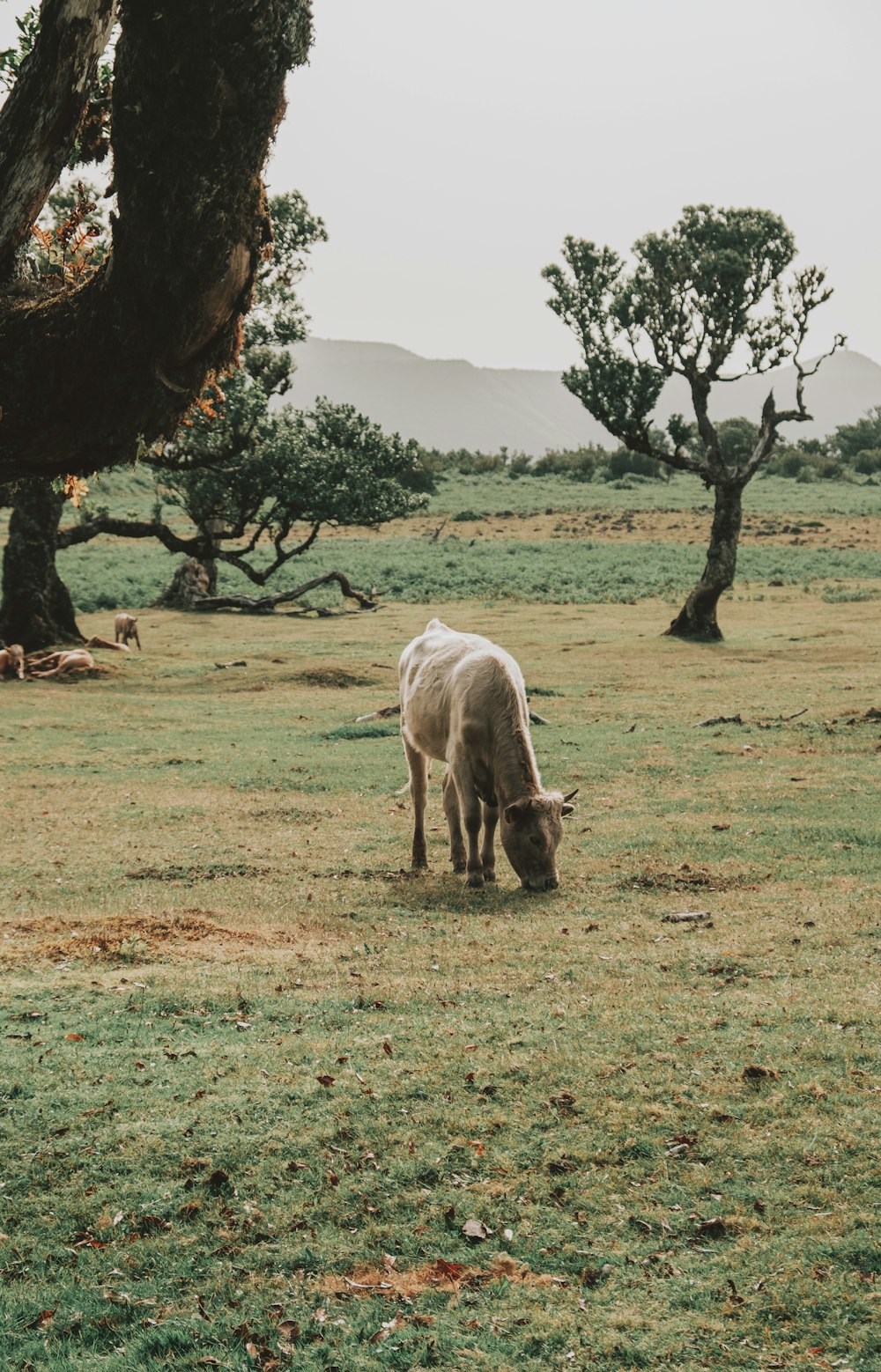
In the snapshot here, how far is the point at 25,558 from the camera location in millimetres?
32750

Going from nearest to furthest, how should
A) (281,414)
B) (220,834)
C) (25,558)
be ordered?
(220,834)
(25,558)
(281,414)

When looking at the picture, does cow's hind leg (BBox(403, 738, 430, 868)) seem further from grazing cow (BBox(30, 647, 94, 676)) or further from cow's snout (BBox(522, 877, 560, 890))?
grazing cow (BBox(30, 647, 94, 676))

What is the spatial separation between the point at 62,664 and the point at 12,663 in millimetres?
1157

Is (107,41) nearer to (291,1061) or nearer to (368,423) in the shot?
(291,1061)

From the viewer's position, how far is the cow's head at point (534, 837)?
39.5 ft

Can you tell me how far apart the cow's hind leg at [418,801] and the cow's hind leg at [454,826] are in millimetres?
352

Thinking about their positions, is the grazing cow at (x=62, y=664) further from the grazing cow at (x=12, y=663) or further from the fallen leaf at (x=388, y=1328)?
the fallen leaf at (x=388, y=1328)

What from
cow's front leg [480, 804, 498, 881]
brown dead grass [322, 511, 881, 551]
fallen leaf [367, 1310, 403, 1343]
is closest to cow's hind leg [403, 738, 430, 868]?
cow's front leg [480, 804, 498, 881]

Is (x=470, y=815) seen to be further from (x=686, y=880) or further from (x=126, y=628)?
(x=126, y=628)

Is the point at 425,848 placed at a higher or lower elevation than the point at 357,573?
lower

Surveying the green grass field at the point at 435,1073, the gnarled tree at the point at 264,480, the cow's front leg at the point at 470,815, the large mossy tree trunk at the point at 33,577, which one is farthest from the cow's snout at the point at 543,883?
the large mossy tree trunk at the point at 33,577

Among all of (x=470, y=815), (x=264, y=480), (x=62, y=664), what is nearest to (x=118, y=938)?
(x=470, y=815)

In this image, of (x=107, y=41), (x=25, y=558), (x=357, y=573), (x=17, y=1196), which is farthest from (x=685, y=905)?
(x=357, y=573)

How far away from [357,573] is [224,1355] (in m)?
50.8
